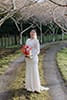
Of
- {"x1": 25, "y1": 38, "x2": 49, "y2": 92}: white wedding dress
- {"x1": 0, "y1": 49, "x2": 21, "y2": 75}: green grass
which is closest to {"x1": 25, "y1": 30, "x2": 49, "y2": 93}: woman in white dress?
{"x1": 25, "y1": 38, "x2": 49, "y2": 92}: white wedding dress

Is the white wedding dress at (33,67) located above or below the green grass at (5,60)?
above

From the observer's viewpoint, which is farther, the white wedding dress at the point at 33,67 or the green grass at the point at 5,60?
the green grass at the point at 5,60

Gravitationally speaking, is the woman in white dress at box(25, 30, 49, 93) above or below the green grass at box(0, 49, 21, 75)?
above

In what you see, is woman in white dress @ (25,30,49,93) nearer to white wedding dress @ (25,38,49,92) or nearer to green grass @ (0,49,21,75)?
white wedding dress @ (25,38,49,92)

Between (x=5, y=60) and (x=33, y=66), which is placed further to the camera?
(x=5, y=60)

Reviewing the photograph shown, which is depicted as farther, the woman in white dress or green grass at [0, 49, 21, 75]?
green grass at [0, 49, 21, 75]

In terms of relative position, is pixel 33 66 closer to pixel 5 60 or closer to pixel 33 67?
pixel 33 67

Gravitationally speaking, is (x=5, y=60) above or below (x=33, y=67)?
below

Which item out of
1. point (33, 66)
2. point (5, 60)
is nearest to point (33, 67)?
point (33, 66)

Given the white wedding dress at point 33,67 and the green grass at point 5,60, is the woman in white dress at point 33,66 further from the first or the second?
the green grass at point 5,60

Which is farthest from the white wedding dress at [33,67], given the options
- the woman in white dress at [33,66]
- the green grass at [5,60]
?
the green grass at [5,60]

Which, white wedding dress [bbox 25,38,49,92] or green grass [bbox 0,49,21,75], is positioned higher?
white wedding dress [bbox 25,38,49,92]

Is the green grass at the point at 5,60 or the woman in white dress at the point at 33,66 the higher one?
the woman in white dress at the point at 33,66

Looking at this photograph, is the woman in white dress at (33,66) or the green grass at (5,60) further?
the green grass at (5,60)
